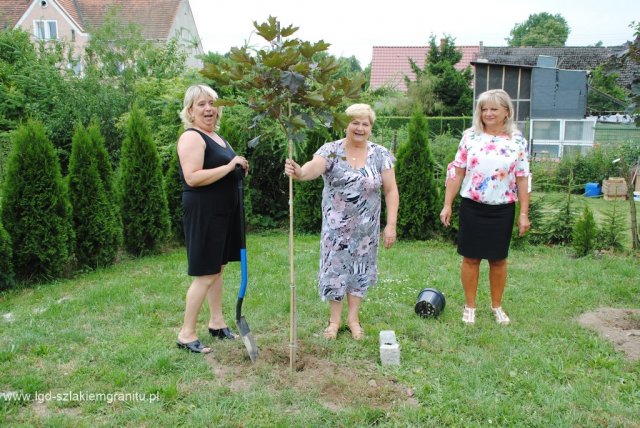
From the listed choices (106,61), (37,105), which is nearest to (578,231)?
(37,105)

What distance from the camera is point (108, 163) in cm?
591

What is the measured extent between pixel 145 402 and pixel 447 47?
878 inches

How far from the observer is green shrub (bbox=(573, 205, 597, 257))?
6363mm

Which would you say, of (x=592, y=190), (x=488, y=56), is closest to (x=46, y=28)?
(x=488, y=56)

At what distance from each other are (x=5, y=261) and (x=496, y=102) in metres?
4.70

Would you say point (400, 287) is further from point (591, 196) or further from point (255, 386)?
point (591, 196)

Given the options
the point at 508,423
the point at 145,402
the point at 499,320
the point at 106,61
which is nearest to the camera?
the point at 508,423

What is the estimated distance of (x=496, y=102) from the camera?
3816 millimetres

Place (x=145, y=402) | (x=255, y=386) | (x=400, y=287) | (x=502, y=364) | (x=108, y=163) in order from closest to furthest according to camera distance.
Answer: (x=145, y=402) < (x=255, y=386) < (x=502, y=364) < (x=400, y=287) < (x=108, y=163)

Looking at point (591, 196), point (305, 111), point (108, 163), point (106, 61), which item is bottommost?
point (591, 196)

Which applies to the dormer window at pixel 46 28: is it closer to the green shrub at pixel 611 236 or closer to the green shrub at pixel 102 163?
the green shrub at pixel 102 163

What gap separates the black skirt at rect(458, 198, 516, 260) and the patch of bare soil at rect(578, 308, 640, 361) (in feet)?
3.07

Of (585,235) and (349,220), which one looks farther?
(585,235)

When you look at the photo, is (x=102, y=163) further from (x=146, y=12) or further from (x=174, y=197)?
(x=146, y=12)
